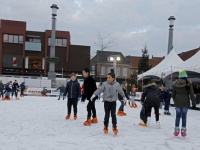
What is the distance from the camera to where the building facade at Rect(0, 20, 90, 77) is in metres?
37.0

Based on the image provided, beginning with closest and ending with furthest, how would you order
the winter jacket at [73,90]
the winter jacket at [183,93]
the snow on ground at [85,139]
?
1. the snow on ground at [85,139]
2. the winter jacket at [183,93]
3. the winter jacket at [73,90]

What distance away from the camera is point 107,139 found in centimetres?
509

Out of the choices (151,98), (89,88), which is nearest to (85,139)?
(89,88)

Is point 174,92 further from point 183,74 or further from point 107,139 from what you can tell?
point 107,139

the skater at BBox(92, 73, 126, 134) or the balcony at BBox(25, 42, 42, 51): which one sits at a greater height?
the balcony at BBox(25, 42, 42, 51)

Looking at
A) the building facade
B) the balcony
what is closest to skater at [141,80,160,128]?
the building facade

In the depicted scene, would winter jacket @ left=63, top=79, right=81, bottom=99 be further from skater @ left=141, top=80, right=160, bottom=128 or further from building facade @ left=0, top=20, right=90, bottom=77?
building facade @ left=0, top=20, right=90, bottom=77

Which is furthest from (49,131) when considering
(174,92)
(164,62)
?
(164,62)

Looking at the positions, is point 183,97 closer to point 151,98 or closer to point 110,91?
point 151,98

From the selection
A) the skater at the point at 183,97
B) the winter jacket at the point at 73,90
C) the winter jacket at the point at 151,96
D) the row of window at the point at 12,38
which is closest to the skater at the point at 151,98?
the winter jacket at the point at 151,96

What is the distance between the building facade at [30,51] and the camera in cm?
3697

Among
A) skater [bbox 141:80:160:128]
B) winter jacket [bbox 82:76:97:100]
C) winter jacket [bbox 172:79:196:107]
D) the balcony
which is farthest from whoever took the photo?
the balcony

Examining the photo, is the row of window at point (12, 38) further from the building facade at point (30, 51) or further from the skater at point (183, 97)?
the skater at point (183, 97)

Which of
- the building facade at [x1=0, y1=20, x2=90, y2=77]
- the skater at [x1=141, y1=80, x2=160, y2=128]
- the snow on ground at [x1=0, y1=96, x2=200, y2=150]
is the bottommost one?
the snow on ground at [x1=0, y1=96, x2=200, y2=150]
